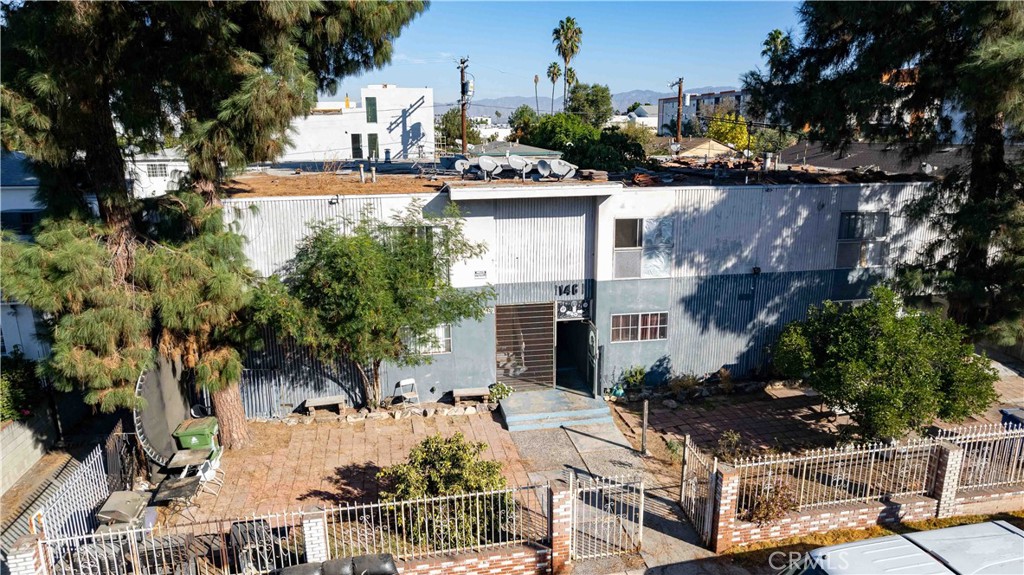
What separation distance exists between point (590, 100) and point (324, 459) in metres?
59.8

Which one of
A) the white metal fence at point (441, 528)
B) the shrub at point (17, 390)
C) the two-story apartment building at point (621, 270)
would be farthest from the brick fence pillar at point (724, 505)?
the shrub at point (17, 390)

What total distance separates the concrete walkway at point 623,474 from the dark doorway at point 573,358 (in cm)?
198

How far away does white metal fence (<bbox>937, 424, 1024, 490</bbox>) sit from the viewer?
37.0 feet

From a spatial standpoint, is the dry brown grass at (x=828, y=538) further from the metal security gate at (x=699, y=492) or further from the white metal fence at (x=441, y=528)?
the white metal fence at (x=441, y=528)

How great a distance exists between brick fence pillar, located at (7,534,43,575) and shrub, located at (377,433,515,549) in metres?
4.64

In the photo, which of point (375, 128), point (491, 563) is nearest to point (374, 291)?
point (491, 563)

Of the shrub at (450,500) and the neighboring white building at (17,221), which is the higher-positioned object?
the neighboring white building at (17,221)

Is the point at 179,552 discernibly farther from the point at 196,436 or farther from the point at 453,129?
the point at 453,129

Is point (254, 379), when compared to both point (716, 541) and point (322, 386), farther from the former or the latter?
point (716, 541)

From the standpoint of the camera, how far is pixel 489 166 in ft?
53.1

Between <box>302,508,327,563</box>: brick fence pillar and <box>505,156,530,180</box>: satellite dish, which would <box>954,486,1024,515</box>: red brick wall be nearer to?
<box>302,508,327,563</box>: brick fence pillar

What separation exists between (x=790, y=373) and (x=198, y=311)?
478 inches

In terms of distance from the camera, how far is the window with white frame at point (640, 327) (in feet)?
54.1

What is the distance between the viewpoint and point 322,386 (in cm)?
1549
